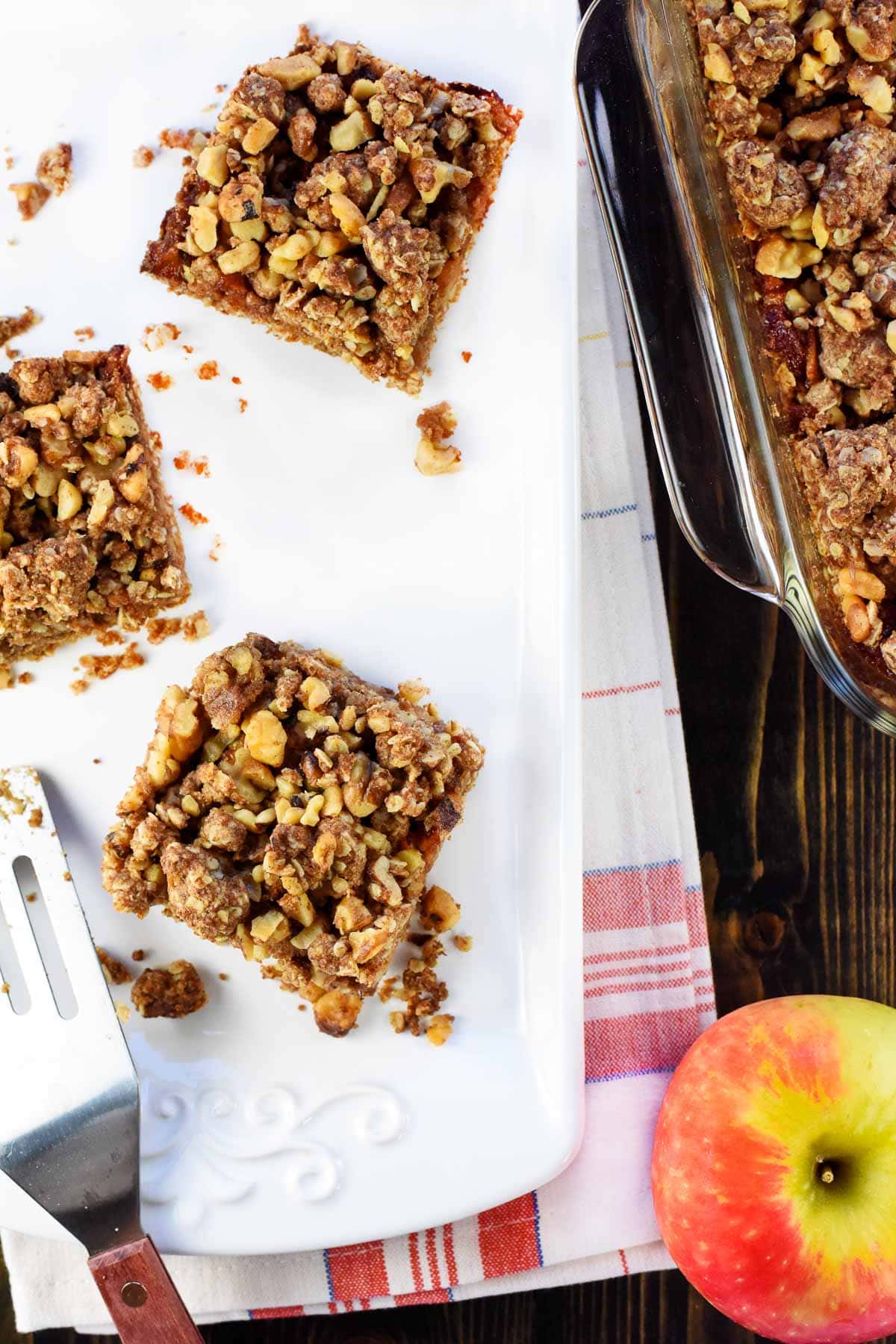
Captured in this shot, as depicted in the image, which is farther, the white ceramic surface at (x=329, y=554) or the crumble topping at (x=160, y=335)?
the crumble topping at (x=160, y=335)

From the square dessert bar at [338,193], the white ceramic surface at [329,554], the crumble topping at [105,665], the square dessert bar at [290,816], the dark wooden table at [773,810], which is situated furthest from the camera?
the dark wooden table at [773,810]

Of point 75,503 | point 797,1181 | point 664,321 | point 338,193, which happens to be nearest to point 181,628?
point 75,503

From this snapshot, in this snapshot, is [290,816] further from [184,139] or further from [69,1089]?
[184,139]

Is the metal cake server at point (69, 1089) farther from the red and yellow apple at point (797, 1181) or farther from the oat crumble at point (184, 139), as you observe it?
the oat crumble at point (184, 139)

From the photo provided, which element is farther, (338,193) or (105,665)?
(105,665)

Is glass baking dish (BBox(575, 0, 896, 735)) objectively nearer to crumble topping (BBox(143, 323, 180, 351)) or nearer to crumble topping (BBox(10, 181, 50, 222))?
crumble topping (BBox(143, 323, 180, 351))

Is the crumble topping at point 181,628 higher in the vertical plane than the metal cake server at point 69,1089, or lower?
higher

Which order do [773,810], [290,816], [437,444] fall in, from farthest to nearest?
[773,810]
[437,444]
[290,816]

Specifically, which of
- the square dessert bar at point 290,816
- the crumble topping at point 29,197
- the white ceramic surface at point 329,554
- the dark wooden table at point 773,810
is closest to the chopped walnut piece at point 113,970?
the white ceramic surface at point 329,554

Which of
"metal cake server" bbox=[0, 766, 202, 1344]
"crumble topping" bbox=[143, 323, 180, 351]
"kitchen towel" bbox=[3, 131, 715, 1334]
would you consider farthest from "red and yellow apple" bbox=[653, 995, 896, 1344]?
"crumble topping" bbox=[143, 323, 180, 351]
